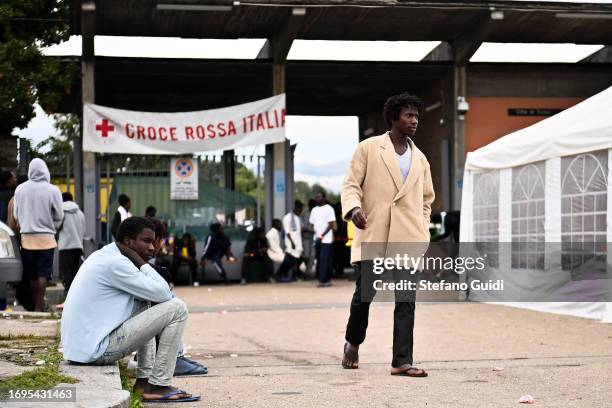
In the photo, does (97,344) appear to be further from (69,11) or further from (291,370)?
(69,11)

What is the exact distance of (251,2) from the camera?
64.6ft

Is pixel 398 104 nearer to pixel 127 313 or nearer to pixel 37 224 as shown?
pixel 127 313

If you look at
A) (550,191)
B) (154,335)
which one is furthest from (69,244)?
(154,335)

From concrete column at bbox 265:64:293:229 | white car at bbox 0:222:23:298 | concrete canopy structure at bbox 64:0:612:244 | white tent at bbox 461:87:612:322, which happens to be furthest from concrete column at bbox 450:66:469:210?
white car at bbox 0:222:23:298

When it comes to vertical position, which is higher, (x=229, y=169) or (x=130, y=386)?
(x=229, y=169)

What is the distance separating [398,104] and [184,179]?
1432cm

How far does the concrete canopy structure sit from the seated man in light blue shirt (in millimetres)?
14160

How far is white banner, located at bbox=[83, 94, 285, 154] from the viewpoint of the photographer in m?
20.5

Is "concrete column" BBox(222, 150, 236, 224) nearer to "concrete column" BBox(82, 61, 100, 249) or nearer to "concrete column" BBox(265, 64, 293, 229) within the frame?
"concrete column" BBox(265, 64, 293, 229)

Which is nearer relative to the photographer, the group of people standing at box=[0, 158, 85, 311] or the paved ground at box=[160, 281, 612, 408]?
the paved ground at box=[160, 281, 612, 408]

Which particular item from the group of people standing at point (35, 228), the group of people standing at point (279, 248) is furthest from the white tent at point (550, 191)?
the group of people standing at point (279, 248)

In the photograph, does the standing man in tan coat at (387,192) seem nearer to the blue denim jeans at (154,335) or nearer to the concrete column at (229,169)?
the blue denim jeans at (154,335)

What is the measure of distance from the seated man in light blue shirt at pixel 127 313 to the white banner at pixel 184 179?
15.3m

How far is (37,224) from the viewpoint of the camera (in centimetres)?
1162
